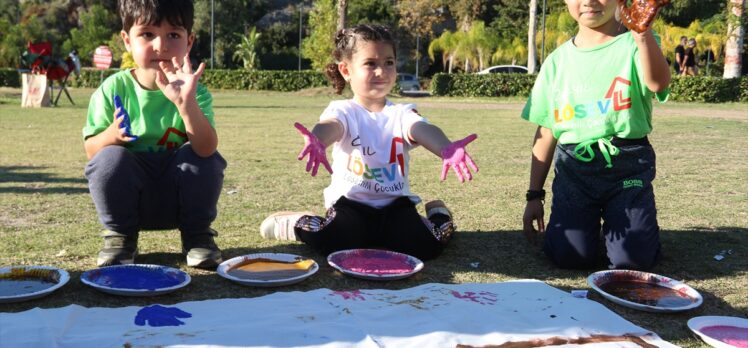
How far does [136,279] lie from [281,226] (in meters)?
1.01

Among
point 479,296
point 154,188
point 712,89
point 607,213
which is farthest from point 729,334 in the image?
point 712,89

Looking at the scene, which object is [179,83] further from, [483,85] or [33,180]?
[483,85]

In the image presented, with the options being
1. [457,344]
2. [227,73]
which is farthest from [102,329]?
[227,73]

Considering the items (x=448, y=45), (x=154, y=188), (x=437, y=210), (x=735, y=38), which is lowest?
(x=437, y=210)

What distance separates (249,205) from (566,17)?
3321 cm

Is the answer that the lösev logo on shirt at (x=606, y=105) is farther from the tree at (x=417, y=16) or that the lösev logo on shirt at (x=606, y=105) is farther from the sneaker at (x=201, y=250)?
the tree at (x=417, y=16)

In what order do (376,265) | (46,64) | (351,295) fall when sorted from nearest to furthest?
(351,295), (376,265), (46,64)

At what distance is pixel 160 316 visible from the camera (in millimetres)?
2334

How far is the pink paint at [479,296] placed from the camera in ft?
8.51

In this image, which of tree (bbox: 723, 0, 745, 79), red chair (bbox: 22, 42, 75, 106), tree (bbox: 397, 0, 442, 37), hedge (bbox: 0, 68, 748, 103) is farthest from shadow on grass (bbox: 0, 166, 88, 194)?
tree (bbox: 397, 0, 442, 37)

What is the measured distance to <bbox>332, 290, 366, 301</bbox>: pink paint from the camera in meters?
2.59

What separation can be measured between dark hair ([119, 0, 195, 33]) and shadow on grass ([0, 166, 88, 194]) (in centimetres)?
230

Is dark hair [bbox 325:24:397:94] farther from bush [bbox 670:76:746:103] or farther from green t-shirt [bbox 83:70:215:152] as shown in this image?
bush [bbox 670:76:746:103]

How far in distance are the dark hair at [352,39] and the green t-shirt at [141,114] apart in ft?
2.46
